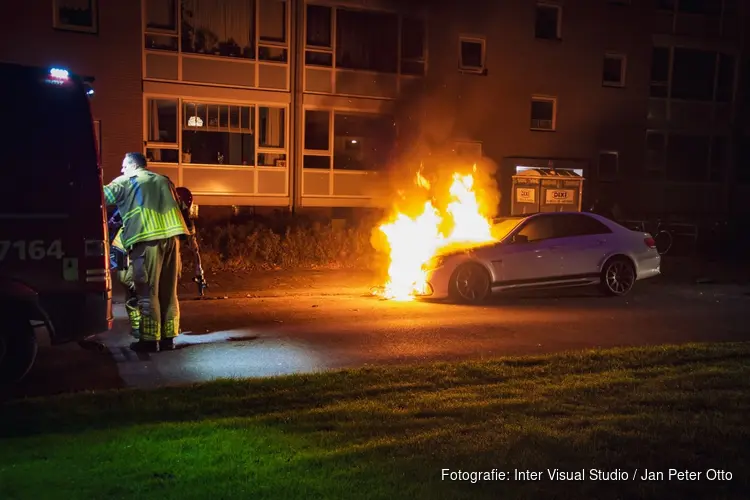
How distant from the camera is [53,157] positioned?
19.8ft

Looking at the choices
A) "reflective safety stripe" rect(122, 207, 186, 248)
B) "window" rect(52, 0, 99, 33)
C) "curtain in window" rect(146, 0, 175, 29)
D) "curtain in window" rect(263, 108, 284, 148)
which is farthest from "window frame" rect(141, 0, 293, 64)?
"reflective safety stripe" rect(122, 207, 186, 248)

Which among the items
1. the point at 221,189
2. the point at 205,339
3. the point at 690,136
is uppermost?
the point at 690,136

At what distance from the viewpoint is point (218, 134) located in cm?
2103

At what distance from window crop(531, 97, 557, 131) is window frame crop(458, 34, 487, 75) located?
239 centimetres

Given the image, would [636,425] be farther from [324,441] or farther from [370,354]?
[370,354]

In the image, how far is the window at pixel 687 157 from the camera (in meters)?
27.5

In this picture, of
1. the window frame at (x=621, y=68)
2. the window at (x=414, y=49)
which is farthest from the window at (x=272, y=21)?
the window frame at (x=621, y=68)

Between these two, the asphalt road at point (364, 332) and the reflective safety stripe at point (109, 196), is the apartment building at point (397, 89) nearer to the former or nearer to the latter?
the asphalt road at point (364, 332)

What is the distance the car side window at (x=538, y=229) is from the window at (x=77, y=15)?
44.6 ft

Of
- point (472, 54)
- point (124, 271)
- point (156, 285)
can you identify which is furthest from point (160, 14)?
point (156, 285)

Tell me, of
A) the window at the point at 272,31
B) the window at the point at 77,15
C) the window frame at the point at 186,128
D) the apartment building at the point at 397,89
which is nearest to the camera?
the window at the point at 77,15

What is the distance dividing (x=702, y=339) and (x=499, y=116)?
16.6m

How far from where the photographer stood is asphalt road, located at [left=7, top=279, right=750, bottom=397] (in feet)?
22.6

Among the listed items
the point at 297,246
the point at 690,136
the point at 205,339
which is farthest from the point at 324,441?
the point at 690,136
